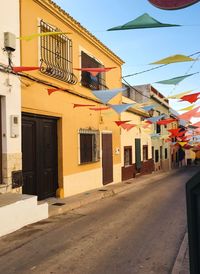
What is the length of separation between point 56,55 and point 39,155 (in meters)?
3.45

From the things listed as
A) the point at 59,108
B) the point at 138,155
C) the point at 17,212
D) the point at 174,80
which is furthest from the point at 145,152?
the point at 17,212

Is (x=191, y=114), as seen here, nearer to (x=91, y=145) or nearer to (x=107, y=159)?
(x=91, y=145)

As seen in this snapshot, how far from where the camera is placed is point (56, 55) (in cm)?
1045

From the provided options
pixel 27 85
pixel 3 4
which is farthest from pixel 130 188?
pixel 3 4

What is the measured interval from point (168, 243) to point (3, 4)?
22.4 feet

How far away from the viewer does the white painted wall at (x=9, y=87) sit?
773cm

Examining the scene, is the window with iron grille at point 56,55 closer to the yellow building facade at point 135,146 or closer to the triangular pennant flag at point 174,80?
the triangular pennant flag at point 174,80

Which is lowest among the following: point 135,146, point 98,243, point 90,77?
point 98,243

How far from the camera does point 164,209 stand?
9.49 meters

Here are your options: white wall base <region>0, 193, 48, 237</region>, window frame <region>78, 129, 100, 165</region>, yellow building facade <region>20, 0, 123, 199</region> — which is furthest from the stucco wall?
window frame <region>78, 129, 100, 165</region>

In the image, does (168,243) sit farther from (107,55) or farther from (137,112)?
(137,112)

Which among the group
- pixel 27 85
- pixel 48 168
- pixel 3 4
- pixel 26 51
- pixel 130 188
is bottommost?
pixel 130 188

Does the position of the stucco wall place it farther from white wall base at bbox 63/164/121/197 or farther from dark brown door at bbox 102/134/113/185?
dark brown door at bbox 102/134/113/185

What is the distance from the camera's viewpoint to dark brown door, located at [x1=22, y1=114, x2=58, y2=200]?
918 cm
